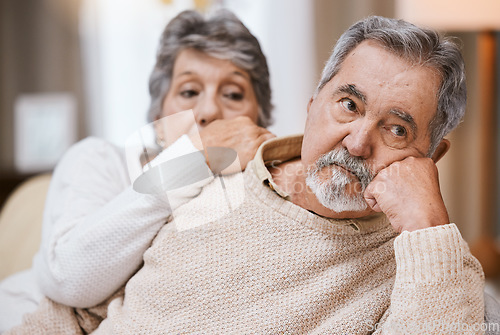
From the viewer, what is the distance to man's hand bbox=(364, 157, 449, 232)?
0.60 m

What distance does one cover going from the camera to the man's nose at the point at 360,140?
1.97 ft

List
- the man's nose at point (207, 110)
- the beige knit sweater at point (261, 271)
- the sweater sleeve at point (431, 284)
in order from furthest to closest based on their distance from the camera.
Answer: the man's nose at point (207, 110), the beige knit sweater at point (261, 271), the sweater sleeve at point (431, 284)

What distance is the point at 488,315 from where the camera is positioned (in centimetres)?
72

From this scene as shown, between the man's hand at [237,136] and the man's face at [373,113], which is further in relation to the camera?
the man's hand at [237,136]

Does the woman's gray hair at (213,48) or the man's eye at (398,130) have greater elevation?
the woman's gray hair at (213,48)

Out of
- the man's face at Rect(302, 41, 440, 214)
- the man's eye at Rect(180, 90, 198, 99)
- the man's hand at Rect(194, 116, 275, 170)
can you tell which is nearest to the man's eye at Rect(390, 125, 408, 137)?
the man's face at Rect(302, 41, 440, 214)

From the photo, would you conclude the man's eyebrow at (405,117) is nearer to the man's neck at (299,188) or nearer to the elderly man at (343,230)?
the elderly man at (343,230)

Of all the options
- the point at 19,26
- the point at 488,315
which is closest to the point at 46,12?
the point at 19,26

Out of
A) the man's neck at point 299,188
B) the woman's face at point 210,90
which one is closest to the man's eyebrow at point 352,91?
the man's neck at point 299,188

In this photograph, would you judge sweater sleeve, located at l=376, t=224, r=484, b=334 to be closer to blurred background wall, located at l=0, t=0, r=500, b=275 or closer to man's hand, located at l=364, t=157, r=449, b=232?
man's hand, located at l=364, t=157, r=449, b=232

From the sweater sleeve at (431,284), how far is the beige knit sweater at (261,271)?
63mm

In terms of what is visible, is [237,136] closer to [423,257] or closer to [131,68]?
[423,257]

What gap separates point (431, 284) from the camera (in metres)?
0.59

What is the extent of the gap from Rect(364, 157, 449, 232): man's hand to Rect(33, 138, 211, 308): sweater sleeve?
269 mm
